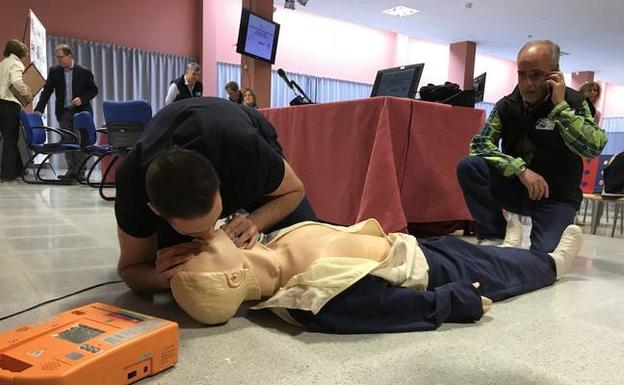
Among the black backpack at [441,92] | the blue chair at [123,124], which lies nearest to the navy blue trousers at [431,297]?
the black backpack at [441,92]

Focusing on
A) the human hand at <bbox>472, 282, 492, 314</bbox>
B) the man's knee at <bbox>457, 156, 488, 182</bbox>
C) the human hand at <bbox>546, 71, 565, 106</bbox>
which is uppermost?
the human hand at <bbox>546, 71, 565, 106</bbox>

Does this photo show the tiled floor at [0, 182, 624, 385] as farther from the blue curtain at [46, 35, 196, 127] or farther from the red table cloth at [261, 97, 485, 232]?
the blue curtain at [46, 35, 196, 127]

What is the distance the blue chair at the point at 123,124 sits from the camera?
3.33 m

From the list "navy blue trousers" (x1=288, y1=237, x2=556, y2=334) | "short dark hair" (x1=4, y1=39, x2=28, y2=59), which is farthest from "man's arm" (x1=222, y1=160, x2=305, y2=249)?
"short dark hair" (x1=4, y1=39, x2=28, y2=59)

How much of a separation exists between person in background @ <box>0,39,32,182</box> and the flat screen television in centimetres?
243

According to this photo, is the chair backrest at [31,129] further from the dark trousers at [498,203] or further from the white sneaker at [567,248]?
the white sneaker at [567,248]

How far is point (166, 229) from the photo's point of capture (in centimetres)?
111

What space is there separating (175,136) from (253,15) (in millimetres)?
2892

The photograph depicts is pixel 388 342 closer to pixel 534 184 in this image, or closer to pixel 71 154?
pixel 534 184

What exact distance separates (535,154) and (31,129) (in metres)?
4.49

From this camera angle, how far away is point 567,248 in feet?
5.03

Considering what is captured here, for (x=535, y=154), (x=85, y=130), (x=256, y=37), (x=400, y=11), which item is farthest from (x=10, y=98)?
(x=400, y=11)

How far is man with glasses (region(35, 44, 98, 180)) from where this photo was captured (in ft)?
16.1

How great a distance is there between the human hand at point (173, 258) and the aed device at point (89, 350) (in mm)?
116
